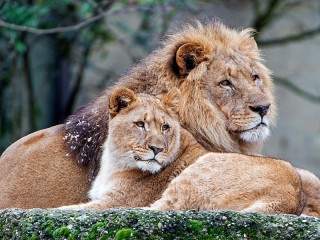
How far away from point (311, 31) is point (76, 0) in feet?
12.0

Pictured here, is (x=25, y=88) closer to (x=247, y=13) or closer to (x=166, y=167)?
(x=247, y=13)

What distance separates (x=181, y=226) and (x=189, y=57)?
198 cm

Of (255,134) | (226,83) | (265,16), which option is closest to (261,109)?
(255,134)

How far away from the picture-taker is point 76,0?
38.8 ft

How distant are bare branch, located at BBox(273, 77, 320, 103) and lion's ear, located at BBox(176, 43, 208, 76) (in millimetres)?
7275

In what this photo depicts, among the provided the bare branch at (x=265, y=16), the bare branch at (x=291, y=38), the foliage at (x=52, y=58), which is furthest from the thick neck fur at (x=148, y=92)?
the bare branch at (x=265, y=16)

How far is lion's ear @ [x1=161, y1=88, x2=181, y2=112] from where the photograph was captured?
5.96 m

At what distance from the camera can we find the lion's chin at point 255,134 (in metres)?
6.06

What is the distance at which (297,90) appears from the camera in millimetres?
13594

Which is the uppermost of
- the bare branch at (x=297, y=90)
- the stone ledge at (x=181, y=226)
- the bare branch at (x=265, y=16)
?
the bare branch at (x=265, y=16)

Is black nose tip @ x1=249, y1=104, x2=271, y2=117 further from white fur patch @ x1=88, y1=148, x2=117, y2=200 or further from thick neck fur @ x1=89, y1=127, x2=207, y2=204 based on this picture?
white fur patch @ x1=88, y1=148, x2=117, y2=200

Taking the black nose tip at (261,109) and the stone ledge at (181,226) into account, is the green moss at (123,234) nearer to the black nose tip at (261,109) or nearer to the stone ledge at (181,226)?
the stone ledge at (181,226)

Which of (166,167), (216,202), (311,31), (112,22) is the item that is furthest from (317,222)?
(311,31)

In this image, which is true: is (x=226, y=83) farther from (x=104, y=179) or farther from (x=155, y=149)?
(x=104, y=179)
